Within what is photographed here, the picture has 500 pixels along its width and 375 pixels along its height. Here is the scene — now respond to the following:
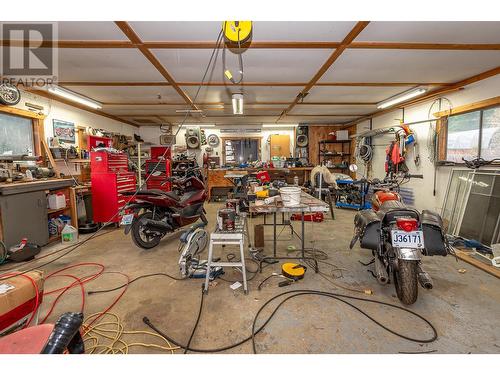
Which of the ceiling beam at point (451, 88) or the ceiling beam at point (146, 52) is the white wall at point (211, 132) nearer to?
the ceiling beam at point (451, 88)

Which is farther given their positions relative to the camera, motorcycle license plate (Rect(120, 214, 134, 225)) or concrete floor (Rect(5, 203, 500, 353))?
motorcycle license plate (Rect(120, 214, 134, 225))

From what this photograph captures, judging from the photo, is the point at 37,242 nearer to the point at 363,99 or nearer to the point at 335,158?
the point at 363,99

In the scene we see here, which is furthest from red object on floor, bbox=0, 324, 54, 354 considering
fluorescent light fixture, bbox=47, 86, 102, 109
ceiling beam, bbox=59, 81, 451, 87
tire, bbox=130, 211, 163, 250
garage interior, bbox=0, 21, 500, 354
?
fluorescent light fixture, bbox=47, 86, 102, 109

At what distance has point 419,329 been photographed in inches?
66.4

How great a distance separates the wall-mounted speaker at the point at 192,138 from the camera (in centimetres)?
790

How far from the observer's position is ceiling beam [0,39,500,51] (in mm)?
2523

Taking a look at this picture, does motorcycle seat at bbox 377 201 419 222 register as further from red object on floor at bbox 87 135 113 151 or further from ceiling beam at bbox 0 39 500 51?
red object on floor at bbox 87 135 113 151

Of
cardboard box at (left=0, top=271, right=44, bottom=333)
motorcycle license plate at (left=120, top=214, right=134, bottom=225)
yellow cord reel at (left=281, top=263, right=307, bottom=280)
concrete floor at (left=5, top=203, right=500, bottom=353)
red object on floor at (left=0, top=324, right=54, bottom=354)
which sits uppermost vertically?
red object on floor at (left=0, top=324, right=54, bottom=354)

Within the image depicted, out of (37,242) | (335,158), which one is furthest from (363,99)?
(37,242)

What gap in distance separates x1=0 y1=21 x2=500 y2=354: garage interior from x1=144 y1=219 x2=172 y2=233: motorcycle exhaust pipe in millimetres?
52

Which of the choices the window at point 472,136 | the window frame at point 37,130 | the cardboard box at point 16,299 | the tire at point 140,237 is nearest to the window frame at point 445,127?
the window at point 472,136

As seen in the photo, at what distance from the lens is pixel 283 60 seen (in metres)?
3.04
